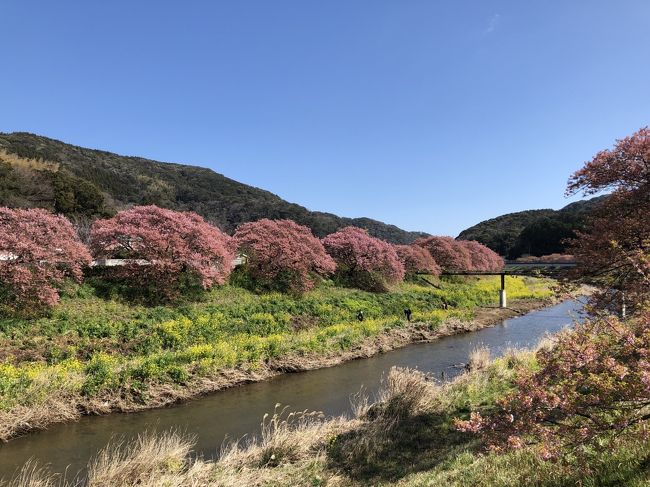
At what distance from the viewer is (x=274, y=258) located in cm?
2995

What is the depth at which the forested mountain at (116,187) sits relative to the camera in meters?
44.3

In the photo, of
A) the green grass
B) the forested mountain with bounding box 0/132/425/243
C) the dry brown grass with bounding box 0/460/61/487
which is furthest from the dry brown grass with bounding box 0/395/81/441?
the forested mountain with bounding box 0/132/425/243

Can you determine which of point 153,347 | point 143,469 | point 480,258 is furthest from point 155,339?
point 480,258

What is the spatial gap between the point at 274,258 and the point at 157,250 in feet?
29.7

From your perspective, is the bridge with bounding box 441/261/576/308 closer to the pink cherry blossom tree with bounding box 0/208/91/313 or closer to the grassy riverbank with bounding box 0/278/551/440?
the grassy riverbank with bounding box 0/278/551/440

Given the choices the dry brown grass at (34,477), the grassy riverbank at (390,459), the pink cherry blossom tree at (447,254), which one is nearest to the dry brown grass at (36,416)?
the dry brown grass at (34,477)

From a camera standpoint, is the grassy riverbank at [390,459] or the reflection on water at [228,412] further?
the reflection on water at [228,412]

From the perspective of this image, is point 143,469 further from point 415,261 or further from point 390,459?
point 415,261

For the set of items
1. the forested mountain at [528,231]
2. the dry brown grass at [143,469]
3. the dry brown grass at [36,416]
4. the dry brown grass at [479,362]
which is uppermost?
the forested mountain at [528,231]

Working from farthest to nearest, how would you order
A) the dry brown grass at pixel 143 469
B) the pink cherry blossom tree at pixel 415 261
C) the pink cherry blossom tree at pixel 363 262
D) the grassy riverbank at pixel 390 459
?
the pink cherry blossom tree at pixel 415 261
the pink cherry blossom tree at pixel 363 262
the dry brown grass at pixel 143 469
the grassy riverbank at pixel 390 459

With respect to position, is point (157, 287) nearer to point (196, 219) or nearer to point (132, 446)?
point (196, 219)

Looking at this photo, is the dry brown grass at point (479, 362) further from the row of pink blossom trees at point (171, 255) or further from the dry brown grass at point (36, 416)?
the row of pink blossom trees at point (171, 255)

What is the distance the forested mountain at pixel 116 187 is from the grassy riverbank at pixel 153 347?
26.3 m

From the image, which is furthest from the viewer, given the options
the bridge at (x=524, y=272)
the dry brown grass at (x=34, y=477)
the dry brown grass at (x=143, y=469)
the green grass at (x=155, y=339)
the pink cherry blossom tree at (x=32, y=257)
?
the pink cherry blossom tree at (x=32, y=257)
